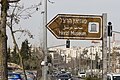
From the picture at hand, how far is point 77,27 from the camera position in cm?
911

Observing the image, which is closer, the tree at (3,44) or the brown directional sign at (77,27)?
the tree at (3,44)

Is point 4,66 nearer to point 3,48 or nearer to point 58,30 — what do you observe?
point 3,48

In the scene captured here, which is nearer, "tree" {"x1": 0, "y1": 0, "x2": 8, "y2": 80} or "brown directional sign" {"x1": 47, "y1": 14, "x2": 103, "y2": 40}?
"tree" {"x1": 0, "y1": 0, "x2": 8, "y2": 80}

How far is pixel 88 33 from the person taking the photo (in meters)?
9.20

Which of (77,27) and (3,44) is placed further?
(77,27)

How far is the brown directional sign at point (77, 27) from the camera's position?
912 centimetres

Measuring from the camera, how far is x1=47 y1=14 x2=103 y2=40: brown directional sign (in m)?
9.12

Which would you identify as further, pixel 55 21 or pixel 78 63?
pixel 78 63

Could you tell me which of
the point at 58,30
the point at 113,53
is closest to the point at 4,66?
the point at 58,30

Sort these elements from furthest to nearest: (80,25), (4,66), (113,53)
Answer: (113,53) → (80,25) → (4,66)

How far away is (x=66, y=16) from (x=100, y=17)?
2.69 ft

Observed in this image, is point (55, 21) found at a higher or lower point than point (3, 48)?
higher

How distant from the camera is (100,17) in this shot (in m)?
9.23

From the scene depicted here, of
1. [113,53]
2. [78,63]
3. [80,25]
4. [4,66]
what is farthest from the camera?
[78,63]
